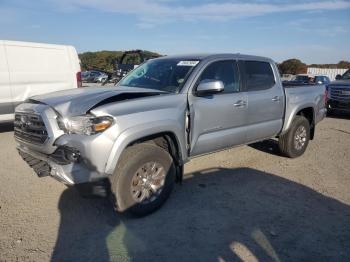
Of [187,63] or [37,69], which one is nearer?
[187,63]

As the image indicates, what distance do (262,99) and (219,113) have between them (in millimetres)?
1095

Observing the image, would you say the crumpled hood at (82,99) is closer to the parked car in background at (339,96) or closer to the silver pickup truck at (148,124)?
the silver pickup truck at (148,124)

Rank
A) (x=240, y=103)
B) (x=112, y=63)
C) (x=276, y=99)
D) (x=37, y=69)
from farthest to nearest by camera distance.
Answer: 1. (x=112, y=63)
2. (x=37, y=69)
3. (x=276, y=99)
4. (x=240, y=103)

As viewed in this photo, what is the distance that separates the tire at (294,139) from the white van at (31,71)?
5.41m

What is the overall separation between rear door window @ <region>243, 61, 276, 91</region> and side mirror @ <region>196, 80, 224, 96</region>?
106cm

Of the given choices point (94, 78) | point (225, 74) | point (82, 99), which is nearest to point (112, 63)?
point (94, 78)

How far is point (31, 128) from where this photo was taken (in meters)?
3.93

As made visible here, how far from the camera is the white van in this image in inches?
315

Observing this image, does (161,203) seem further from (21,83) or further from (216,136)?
(21,83)

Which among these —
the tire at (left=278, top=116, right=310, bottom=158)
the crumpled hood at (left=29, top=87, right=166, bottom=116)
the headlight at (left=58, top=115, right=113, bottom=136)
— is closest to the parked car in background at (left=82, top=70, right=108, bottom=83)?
the tire at (left=278, top=116, right=310, bottom=158)

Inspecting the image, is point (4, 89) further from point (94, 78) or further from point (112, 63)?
point (112, 63)

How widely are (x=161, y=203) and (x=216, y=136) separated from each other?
4.05ft

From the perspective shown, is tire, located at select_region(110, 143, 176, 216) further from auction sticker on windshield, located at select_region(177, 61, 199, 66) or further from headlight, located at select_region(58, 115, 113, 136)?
auction sticker on windshield, located at select_region(177, 61, 199, 66)

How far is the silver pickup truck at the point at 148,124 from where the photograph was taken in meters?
3.59
